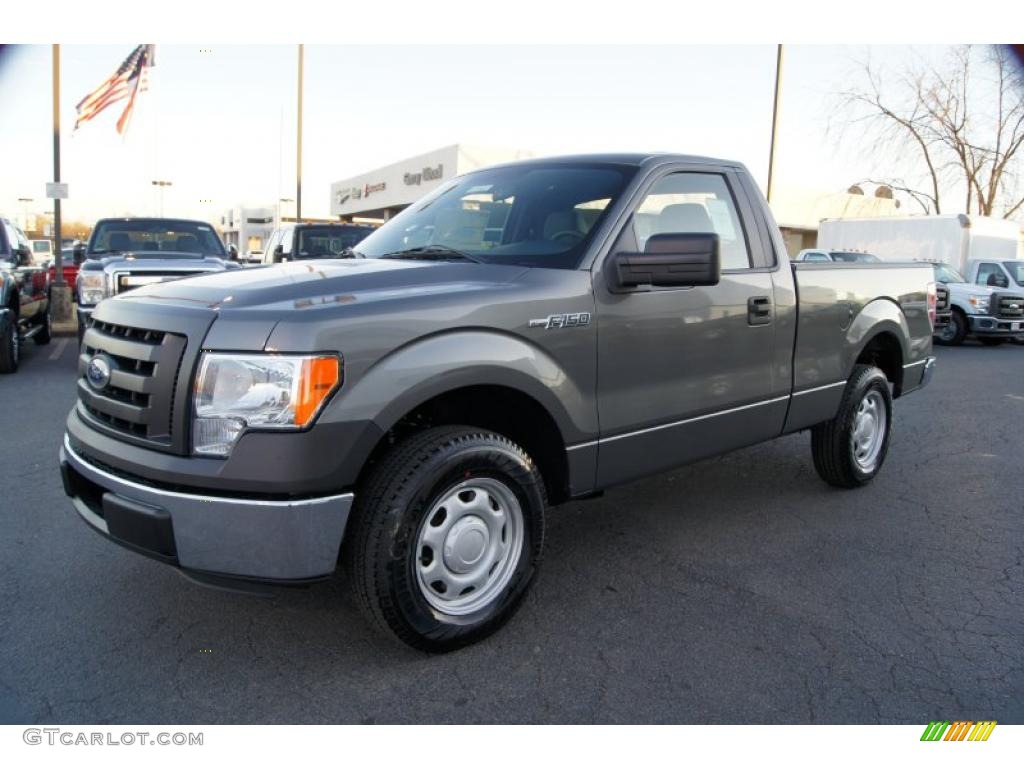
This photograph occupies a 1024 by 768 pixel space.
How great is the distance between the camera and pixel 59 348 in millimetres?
12344

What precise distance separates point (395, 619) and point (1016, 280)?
18.3 meters

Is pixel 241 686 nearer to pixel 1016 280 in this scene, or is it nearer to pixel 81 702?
pixel 81 702

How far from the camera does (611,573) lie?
3949 mm

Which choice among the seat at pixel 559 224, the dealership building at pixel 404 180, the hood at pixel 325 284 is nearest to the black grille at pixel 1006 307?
the dealership building at pixel 404 180

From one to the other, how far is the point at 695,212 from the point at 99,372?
9.35ft

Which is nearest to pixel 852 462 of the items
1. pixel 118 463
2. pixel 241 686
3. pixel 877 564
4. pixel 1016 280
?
pixel 877 564

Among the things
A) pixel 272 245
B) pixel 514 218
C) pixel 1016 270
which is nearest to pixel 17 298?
pixel 272 245

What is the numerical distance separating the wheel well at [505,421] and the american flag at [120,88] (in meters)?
18.3

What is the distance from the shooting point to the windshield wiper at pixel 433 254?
3682 millimetres

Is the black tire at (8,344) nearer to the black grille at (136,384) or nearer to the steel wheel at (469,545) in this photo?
the black grille at (136,384)

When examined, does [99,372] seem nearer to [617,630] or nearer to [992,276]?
[617,630]

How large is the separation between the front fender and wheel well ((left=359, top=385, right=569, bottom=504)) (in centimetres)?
8

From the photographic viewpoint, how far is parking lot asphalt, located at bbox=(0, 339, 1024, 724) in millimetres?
2781

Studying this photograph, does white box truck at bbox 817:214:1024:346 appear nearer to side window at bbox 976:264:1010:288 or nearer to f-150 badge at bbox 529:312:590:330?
side window at bbox 976:264:1010:288
